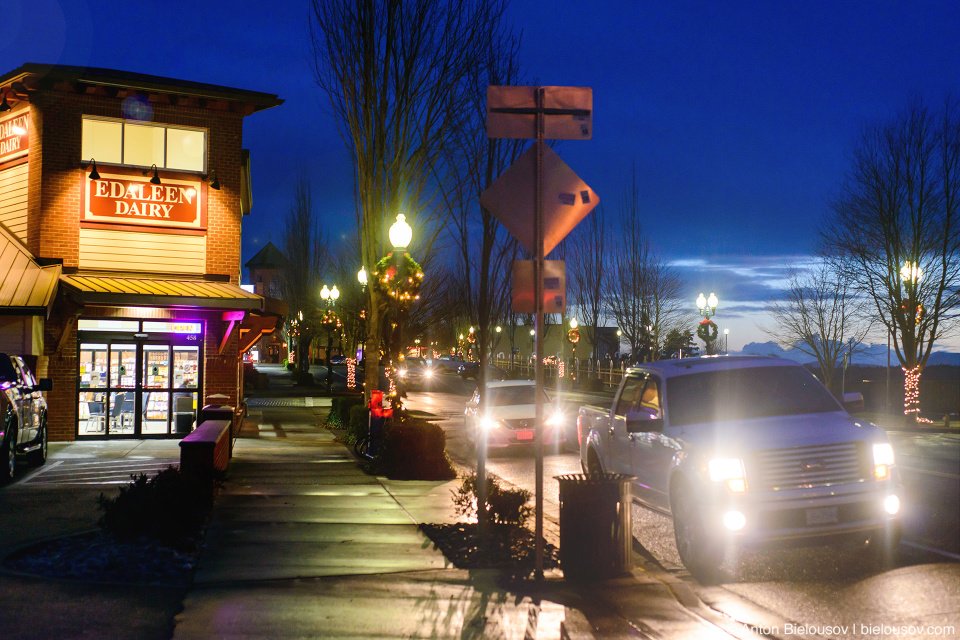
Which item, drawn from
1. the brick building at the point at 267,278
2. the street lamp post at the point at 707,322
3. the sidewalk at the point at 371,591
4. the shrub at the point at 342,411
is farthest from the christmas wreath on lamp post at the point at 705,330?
the brick building at the point at 267,278

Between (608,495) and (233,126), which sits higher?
(233,126)

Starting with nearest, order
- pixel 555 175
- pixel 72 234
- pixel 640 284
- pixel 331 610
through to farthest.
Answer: pixel 331 610 → pixel 555 175 → pixel 72 234 → pixel 640 284

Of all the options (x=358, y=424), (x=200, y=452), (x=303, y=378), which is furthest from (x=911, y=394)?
(x=303, y=378)

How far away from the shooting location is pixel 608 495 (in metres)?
7.35

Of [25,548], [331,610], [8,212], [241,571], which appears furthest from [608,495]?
[8,212]

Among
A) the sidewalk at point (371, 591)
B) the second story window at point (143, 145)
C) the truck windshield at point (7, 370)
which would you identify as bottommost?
the sidewalk at point (371, 591)

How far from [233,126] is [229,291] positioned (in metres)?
4.22

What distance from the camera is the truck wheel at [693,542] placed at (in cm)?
717

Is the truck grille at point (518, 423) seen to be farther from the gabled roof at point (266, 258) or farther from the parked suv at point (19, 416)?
the gabled roof at point (266, 258)

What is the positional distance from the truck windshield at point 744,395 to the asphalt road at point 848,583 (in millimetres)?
1304

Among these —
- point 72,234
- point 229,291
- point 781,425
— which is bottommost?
point 781,425

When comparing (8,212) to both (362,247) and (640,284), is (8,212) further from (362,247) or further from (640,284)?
(640,284)

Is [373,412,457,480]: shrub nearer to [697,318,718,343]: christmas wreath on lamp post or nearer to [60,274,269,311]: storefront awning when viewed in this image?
[60,274,269,311]: storefront awning

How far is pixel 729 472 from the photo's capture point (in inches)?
281
